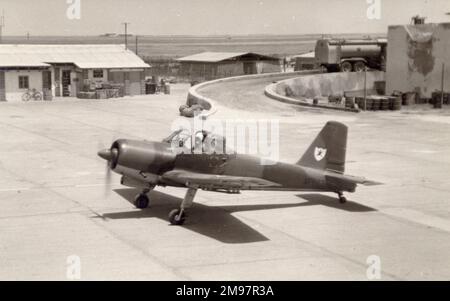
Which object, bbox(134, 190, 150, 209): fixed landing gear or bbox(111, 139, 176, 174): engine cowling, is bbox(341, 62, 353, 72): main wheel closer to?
bbox(134, 190, 150, 209): fixed landing gear

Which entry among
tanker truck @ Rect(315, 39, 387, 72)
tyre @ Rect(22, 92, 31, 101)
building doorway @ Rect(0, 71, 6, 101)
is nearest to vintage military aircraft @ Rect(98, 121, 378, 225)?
building doorway @ Rect(0, 71, 6, 101)

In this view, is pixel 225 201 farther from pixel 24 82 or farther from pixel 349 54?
pixel 349 54

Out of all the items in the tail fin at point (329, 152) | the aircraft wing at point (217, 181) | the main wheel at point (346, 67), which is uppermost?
the main wheel at point (346, 67)

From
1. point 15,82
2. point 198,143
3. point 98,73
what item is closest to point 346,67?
point 98,73

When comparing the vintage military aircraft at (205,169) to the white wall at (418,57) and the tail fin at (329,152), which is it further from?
the white wall at (418,57)

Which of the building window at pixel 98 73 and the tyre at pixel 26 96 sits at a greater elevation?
the building window at pixel 98 73

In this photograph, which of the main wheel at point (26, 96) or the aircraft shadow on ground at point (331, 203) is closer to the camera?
the aircraft shadow on ground at point (331, 203)

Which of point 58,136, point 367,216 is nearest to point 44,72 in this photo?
point 58,136

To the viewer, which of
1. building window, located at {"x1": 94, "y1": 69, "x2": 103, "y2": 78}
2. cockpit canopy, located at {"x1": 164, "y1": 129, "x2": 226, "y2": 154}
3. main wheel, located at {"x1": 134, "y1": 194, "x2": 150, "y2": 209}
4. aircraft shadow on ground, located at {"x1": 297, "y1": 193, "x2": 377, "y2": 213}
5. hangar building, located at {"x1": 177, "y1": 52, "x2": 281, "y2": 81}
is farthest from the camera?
hangar building, located at {"x1": 177, "y1": 52, "x2": 281, "y2": 81}

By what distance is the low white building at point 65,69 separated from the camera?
55.6m

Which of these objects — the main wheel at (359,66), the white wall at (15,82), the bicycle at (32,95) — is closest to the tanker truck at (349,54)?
the main wheel at (359,66)

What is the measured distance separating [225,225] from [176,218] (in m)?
1.22

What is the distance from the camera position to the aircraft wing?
15727mm

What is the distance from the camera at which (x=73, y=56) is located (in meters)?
60.7
